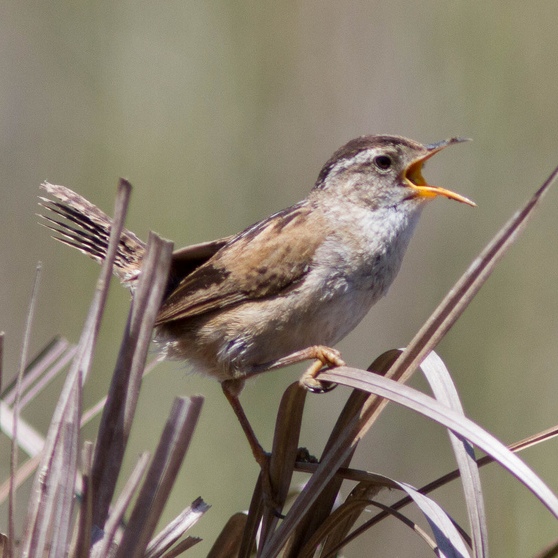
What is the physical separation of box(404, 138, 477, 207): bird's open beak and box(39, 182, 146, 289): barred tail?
2.82 feet

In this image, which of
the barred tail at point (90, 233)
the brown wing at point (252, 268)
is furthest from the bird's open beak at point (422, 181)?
the barred tail at point (90, 233)

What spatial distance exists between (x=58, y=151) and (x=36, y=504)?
3.11 metres

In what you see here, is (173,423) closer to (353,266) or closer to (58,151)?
(353,266)

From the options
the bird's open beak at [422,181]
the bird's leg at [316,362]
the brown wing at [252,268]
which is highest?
the bird's open beak at [422,181]

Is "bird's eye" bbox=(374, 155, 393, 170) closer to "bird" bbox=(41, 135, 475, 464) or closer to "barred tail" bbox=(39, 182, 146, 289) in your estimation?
"bird" bbox=(41, 135, 475, 464)

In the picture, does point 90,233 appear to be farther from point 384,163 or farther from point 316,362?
point 316,362

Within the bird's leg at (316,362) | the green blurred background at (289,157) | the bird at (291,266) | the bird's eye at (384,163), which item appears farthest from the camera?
the green blurred background at (289,157)

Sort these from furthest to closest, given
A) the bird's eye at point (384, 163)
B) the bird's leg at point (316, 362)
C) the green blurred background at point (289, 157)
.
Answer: the green blurred background at point (289, 157), the bird's eye at point (384, 163), the bird's leg at point (316, 362)

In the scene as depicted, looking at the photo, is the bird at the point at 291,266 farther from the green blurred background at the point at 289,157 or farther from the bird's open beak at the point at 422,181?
the green blurred background at the point at 289,157

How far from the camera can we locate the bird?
2.28 m

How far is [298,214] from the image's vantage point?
2521 millimetres

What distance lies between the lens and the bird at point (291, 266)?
228cm

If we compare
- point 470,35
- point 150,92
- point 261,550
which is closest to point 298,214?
point 261,550

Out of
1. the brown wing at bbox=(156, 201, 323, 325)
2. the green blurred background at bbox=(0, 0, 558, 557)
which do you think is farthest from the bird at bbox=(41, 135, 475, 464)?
the green blurred background at bbox=(0, 0, 558, 557)
